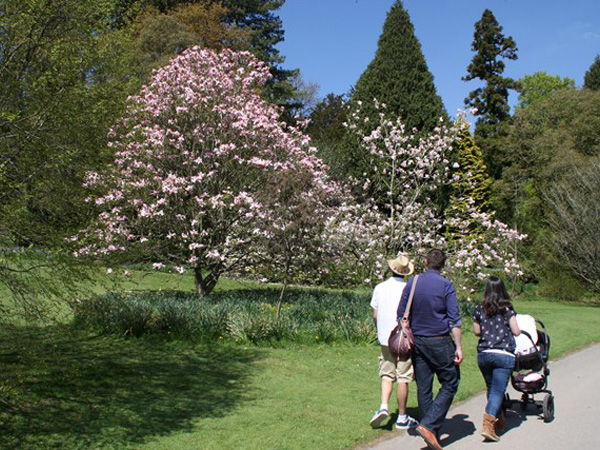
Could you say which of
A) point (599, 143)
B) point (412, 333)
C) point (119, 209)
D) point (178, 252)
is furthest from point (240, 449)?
point (599, 143)

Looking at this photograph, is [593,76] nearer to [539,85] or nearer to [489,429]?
[539,85]

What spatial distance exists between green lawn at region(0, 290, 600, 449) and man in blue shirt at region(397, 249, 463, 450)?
838mm

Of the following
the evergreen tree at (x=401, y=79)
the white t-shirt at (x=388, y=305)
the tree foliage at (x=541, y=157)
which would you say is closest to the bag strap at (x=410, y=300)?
the white t-shirt at (x=388, y=305)

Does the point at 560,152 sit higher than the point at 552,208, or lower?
higher

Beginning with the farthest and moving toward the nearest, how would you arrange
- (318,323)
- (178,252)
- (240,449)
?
1. (178,252)
2. (318,323)
3. (240,449)

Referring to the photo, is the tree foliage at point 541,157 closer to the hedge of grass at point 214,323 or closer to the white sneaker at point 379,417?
the hedge of grass at point 214,323

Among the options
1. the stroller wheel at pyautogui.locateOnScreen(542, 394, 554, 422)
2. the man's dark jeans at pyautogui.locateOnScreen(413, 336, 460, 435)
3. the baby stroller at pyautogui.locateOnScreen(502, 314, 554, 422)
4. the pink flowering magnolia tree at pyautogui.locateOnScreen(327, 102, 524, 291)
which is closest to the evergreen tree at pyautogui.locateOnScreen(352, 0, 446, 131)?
the pink flowering magnolia tree at pyautogui.locateOnScreen(327, 102, 524, 291)

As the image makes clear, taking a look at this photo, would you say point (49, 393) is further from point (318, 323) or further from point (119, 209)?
point (119, 209)

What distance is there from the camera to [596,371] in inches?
393

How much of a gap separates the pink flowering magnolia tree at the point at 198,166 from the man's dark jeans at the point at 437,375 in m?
8.45

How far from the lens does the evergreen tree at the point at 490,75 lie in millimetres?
43094

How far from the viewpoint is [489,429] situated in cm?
586

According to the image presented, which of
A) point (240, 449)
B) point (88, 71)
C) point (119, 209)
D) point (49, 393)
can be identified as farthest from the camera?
point (119, 209)

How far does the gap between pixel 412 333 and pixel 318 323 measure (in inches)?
238
